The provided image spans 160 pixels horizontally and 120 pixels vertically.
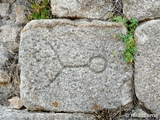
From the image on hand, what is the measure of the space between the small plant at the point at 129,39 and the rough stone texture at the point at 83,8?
0.11 metres

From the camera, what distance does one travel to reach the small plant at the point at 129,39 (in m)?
1.86

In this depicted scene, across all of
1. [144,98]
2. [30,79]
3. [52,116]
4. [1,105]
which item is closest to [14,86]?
[1,105]

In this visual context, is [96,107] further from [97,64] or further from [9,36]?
[9,36]

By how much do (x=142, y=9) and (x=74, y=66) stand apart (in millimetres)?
635

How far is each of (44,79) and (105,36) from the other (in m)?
0.54

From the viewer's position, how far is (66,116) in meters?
1.94

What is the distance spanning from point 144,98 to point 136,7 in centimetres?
66

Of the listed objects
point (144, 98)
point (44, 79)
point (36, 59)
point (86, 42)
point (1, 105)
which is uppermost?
point (86, 42)

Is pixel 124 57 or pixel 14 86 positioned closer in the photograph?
pixel 124 57

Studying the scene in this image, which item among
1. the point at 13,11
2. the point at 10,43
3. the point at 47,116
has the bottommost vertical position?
the point at 47,116

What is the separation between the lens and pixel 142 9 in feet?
6.15

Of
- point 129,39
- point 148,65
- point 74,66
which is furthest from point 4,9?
point 148,65

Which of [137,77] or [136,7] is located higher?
[136,7]

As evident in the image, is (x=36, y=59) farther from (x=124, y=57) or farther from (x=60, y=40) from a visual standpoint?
(x=124, y=57)
